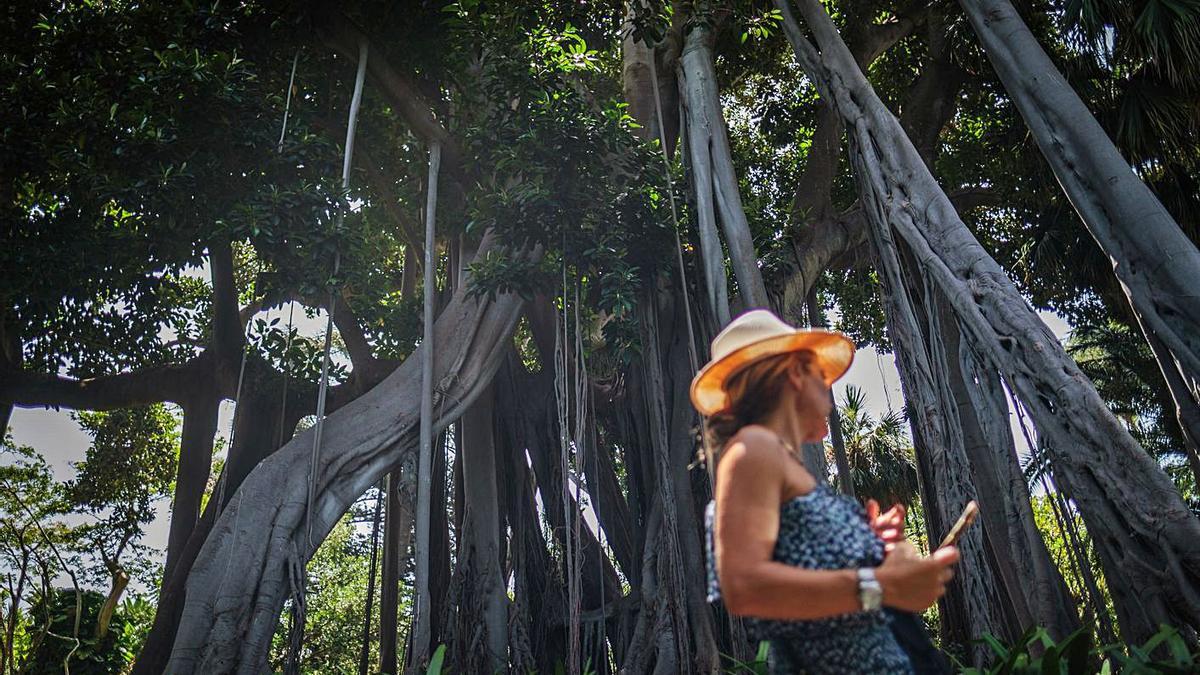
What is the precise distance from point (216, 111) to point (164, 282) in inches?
81.3

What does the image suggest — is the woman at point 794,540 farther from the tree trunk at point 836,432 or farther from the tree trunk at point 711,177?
the tree trunk at point 836,432

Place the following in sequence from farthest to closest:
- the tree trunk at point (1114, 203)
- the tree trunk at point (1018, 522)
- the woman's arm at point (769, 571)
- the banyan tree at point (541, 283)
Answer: the banyan tree at point (541, 283) < the tree trunk at point (1018, 522) < the tree trunk at point (1114, 203) < the woman's arm at point (769, 571)

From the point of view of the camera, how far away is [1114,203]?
3494 mm

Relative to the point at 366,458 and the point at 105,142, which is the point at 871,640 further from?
the point at 105,142

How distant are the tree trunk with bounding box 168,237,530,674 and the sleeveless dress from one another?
3582mm

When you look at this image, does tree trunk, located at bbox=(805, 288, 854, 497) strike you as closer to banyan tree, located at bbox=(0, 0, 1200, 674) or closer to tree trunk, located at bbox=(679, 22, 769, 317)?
banyan tree, located at bbox=(0, 0, 1200, 674)

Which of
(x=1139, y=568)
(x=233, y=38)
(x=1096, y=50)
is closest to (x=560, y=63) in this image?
(x=233, y=38)

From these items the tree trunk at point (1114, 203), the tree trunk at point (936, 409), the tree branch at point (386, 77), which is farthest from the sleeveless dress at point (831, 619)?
the tree branch at point (386, 77)

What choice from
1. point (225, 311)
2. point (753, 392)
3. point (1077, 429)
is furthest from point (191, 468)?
point (753, 392)

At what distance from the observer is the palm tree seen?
11.4 metres

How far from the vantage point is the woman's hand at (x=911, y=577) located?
3.72 feet

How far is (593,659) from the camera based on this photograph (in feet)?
18.0

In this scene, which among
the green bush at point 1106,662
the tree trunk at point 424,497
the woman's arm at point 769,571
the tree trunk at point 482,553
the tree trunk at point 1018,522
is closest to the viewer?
the woman's arm at point 769,571

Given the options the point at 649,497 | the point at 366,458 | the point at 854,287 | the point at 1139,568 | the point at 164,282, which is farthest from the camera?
the point at 854,287
